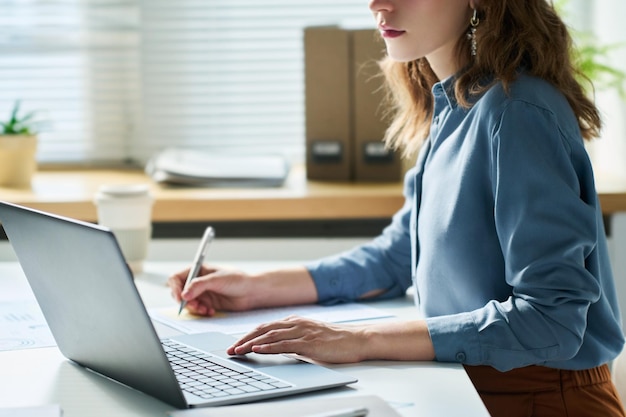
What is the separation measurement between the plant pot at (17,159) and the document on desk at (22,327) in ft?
3.55

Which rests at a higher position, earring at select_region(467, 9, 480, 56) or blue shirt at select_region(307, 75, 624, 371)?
earring at select_region(467, 9, 480, 56)

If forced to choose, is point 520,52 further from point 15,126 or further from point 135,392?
point 15,126

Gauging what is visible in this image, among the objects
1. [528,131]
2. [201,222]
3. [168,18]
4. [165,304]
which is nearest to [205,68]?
[168,18]

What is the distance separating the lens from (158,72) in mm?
3002

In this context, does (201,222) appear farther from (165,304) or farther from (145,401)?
(145,401)

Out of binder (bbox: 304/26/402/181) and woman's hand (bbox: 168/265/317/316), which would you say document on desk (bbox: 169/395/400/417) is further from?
binder (bbox: 304/26/402/181)

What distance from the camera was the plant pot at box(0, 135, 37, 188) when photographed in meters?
2.62

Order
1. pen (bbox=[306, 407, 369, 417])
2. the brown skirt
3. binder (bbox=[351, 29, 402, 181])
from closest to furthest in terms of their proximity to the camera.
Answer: pen (bbox=[306, 407, 369, 417])
the brown skirt
binder (bbox=[351, 29, 402, 181])

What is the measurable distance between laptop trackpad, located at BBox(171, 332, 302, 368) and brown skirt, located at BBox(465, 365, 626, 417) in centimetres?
30

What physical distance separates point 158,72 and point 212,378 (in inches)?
78.2

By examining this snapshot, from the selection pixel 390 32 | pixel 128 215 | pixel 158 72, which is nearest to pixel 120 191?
pixel 128 215

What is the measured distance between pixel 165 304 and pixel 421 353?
536 millimetres

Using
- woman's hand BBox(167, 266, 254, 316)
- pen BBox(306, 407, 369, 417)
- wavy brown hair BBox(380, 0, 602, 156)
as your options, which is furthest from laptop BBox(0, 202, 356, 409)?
wavy brown hair BBox(380, 0, 602, 156)

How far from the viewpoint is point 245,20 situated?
2.99 meters
